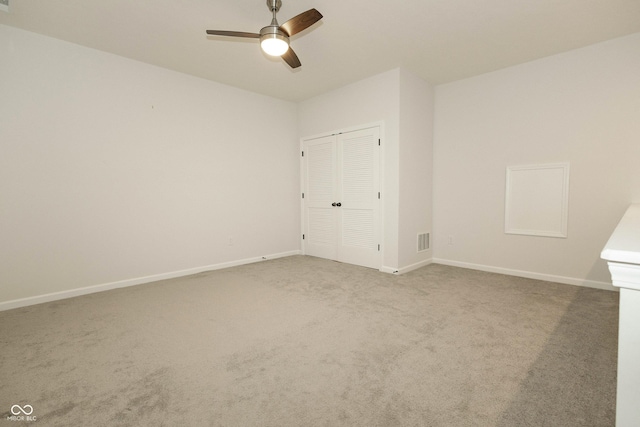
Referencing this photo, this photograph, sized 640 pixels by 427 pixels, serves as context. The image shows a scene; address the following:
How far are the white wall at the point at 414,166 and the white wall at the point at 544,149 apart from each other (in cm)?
20

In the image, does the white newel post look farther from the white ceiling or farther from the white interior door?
the white interior door

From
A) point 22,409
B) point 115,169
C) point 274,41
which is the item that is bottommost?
point 22,409

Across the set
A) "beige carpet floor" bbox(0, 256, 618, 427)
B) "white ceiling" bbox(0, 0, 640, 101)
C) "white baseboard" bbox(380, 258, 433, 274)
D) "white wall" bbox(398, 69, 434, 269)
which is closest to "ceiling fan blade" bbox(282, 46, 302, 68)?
"white ceiling" bbox(0, 0, 640, 101)

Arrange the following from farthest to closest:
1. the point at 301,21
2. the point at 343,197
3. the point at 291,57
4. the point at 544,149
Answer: the point at 343,197, the point at 544,149, the point at 291,57, the point at 301,21

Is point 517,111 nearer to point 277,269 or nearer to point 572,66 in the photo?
point 572,66

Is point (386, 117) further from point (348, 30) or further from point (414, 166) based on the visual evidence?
point (348, 30)

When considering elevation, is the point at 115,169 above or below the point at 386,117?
below

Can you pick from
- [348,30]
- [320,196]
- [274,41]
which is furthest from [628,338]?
[320,196]

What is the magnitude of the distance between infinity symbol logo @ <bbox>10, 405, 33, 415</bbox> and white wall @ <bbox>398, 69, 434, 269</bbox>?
11.5 feet

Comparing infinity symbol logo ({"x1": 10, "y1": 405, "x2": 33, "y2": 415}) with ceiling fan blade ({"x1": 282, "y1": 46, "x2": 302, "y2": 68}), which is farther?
ceiling fan blade ({"x1": 282, "y1": 46, "x2": 302, "y2": 68})

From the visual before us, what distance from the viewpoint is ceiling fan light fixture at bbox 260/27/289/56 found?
7.44 feet

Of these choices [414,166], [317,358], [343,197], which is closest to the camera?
[317,358]

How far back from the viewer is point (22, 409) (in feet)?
4.75

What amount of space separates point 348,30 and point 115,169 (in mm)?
3039
